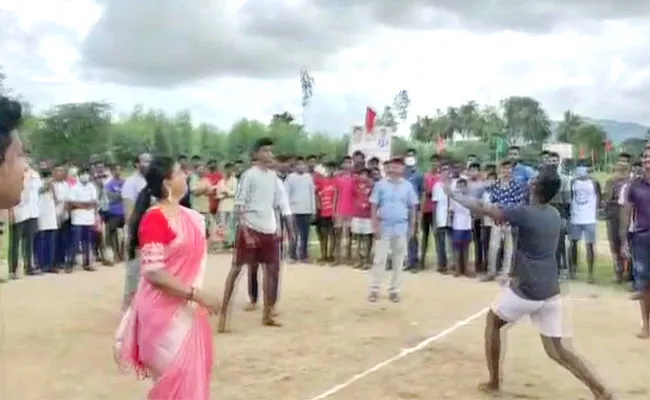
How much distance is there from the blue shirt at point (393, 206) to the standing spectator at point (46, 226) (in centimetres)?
600

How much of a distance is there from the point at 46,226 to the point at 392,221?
251 inches

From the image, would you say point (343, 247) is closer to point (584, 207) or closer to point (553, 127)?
point (584, 207)

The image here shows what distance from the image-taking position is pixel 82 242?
56.5ft

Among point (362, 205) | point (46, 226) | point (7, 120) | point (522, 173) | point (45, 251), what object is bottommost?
point (45, 251)

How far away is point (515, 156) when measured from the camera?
15.6 metres

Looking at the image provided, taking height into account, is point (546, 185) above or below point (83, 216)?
above

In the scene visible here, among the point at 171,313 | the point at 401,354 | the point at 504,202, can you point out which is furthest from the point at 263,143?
the point at 171,313

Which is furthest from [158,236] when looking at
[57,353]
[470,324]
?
[470,324]

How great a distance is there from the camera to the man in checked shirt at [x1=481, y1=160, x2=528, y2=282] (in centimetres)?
1455

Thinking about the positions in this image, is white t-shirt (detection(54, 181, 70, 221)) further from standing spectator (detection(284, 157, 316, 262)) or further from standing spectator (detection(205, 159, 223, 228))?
standing spectator (detection(284, 157, 316, 262))

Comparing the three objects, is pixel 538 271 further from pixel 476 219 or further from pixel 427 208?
pixel 427 208

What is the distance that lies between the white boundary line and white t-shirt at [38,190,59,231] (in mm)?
7790

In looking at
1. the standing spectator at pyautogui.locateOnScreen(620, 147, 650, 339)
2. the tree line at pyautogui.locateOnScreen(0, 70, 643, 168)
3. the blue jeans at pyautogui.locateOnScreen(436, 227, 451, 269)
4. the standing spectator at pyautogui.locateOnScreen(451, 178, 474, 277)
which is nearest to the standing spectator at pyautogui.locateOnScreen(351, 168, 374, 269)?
the blue jeans at pyautogui.locateOnScreen(436, 227, 451, 269)

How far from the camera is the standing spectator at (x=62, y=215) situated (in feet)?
54.6
